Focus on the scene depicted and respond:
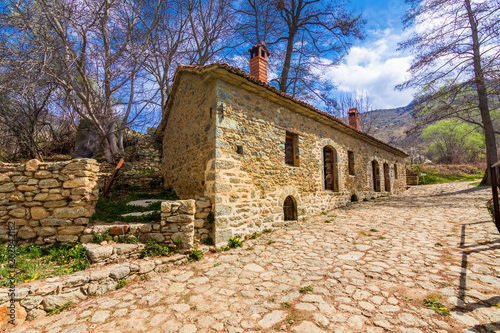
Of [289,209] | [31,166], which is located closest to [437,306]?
[289,209]

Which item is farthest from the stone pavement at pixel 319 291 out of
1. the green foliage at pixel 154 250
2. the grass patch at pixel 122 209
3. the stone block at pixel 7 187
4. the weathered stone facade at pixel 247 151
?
the stone block at pixel 7 187

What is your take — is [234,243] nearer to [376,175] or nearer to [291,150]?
[291,150]

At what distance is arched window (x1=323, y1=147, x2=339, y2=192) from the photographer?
9336 mm

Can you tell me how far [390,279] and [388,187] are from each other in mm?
A: 12915

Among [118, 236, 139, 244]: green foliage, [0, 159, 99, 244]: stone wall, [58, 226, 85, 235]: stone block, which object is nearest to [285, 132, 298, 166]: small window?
[118, 236, 139, 244]: green foliage

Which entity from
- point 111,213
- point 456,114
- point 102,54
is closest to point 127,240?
point 111,213

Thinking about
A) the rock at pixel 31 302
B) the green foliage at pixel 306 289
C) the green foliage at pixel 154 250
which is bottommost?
the green foliage at pixel 306 289

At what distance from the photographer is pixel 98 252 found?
3711mm

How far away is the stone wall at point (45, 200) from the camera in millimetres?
3939

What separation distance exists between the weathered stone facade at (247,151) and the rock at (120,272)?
5.80 ft

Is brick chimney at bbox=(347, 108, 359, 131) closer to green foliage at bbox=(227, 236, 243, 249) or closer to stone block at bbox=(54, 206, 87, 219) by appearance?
green foliage at bbox=(227, 236, 243, 249)

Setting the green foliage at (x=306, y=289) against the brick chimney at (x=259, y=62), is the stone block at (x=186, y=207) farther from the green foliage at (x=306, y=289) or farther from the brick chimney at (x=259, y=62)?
the brick chimney at (x=259, y=62)

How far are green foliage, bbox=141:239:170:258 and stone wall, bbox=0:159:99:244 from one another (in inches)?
51.1

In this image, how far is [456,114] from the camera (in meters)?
11.8
